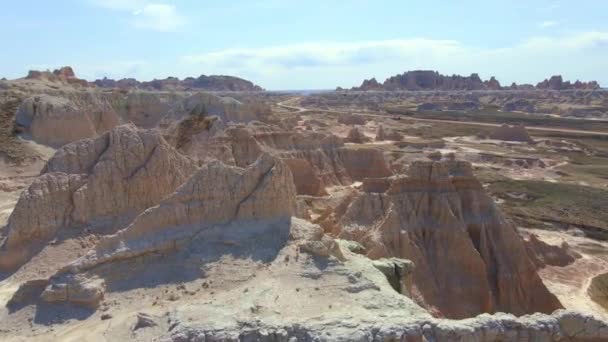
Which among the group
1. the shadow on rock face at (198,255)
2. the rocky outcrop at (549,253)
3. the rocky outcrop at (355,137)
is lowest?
the rocky outcrop at (549,253)

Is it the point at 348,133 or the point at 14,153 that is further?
the point at 348,133

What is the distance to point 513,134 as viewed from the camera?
83188 mm

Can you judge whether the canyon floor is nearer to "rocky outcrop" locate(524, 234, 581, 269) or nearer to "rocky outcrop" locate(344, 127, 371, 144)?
A: "rocky outcrop" locate(524, 234, 581, 269)

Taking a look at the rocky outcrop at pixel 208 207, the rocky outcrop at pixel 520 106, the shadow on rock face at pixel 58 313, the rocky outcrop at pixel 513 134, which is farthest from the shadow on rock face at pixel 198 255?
the rocky outcrop at pixel 520 106

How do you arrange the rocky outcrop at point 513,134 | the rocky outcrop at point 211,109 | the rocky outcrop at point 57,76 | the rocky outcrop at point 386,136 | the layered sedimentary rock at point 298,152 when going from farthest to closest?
1. the rocky outcrop at point 513,134
2. the rocky outcrop at point 386,136
3. the rocky outcrop at point 57,76
4. the rocky outcrop at point 211,109
5. the layered sedimentary rock at point 298,152

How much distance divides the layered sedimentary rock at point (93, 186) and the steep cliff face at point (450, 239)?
302 inches

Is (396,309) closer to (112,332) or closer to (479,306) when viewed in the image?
(112,332)

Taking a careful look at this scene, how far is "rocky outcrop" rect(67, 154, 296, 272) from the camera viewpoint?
14.7 m

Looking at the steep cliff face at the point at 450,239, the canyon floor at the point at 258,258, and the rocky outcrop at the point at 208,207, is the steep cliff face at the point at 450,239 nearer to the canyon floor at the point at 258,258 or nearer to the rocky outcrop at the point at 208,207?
the canyon floor at the point at 258,258

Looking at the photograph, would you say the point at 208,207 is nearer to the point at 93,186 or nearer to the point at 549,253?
the point at 93,186

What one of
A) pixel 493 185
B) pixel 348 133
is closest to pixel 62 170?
pixel 493 185

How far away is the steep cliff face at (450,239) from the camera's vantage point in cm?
2133

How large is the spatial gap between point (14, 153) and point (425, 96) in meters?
163

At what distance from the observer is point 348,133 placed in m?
72.1
